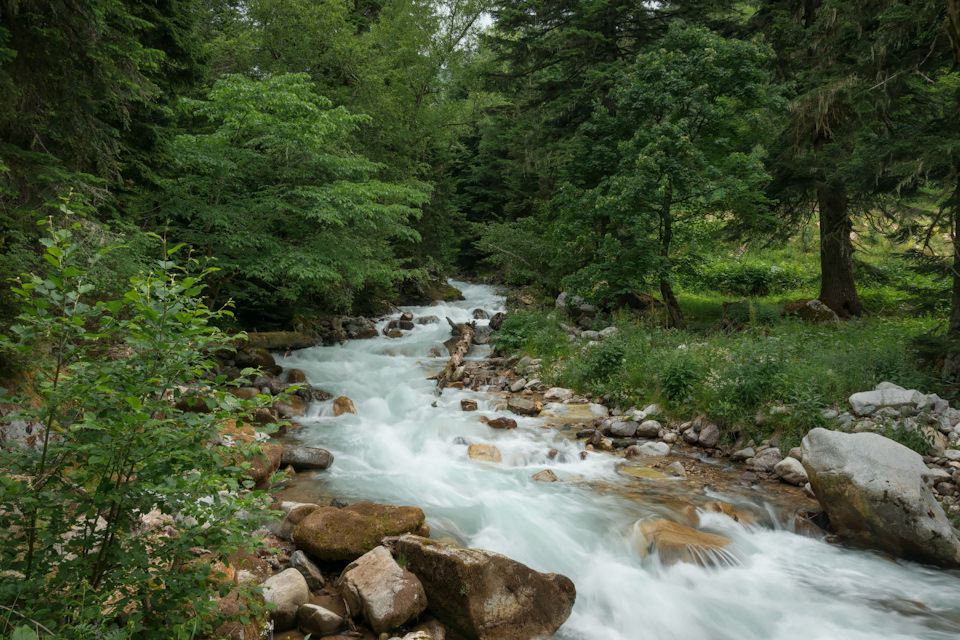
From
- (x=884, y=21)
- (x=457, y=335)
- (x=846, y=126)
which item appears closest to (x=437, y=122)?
(x=457, y=335)

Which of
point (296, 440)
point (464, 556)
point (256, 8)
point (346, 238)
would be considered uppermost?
point (256, 8)

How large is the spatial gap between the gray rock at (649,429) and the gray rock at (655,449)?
0.42m

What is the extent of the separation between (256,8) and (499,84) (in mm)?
7725

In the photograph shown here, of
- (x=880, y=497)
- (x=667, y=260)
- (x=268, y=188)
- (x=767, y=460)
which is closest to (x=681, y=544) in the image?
(x=880, y=497)

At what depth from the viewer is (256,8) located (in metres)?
15.0

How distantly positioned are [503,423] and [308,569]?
178 inches

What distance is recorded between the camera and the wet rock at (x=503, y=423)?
8.34 meters

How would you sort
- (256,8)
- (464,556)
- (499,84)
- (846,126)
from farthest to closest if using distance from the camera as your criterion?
(499,84)
(256,8)
(846,126)
(464,556)

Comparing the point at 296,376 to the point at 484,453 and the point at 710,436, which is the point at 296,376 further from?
the point at 710,436

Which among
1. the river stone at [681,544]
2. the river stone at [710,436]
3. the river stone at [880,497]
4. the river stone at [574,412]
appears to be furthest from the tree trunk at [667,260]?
the river stone at [681,544]

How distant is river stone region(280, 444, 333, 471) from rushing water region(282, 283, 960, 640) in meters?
0.15

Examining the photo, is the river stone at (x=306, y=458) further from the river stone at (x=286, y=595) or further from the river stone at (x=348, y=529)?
the river stone at (x=286, y=595)

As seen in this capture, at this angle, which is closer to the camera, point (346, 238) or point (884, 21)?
point (884, 21)

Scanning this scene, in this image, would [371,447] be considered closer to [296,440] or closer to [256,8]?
[296,440]
